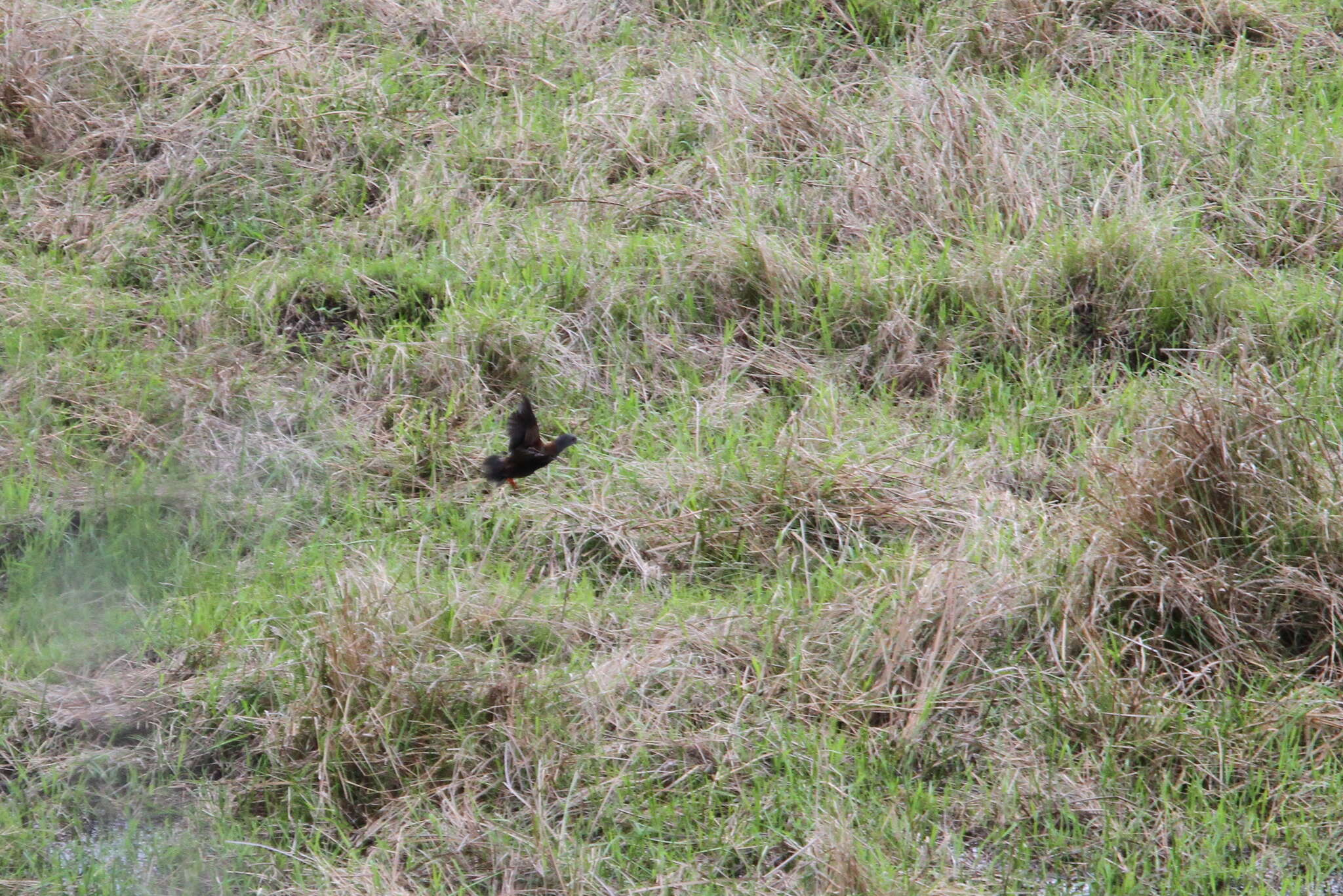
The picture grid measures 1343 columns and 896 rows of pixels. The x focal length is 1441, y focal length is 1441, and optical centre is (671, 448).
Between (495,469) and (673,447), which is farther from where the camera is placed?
(673,447)

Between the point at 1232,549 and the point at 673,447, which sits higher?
the point at 1232,549

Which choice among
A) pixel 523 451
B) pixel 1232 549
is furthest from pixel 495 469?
pixel 1232 549

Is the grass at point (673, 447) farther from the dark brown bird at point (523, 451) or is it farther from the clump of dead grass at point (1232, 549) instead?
the dark brown bird at point (523, 451)

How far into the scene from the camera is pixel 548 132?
5883 millimetres

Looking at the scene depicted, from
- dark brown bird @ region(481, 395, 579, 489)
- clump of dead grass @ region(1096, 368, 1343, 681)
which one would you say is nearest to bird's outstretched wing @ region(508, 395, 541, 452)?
dark brown bird @ region(481, 395, 579, 489)

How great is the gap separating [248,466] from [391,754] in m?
1.43

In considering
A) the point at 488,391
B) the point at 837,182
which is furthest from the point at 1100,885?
the point at 837,182

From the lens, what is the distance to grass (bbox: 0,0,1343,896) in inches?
135

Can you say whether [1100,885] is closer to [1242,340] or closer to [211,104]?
[1242,340]

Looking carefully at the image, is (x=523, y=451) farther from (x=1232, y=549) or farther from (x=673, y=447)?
(x=1232, y=549)

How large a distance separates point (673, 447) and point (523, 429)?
2.33 ft

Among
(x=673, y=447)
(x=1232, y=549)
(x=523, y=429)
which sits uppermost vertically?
(x=523, y=429)

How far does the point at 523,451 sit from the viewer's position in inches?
159

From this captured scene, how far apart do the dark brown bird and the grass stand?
23 cm
